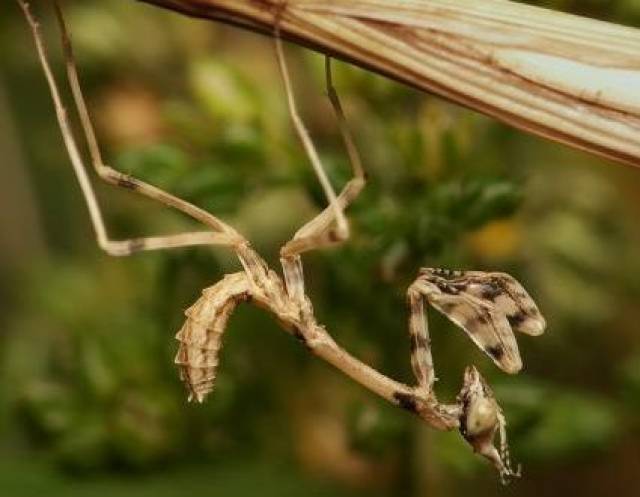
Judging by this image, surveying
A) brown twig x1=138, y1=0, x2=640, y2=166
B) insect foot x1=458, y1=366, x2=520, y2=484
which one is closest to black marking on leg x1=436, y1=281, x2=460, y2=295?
insect foot x1=458, y1=366, x2=520, y2=484

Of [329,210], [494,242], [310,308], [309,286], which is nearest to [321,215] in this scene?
[329,210]

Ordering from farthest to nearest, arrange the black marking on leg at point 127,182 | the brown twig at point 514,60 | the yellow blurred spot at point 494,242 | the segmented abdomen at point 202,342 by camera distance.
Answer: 1. the yellow blurred spot at point 494,242
2. the black marking on leg at point 127,182
3. the segmented abdomen at point 202,342
4. the brown twig at point 514,60

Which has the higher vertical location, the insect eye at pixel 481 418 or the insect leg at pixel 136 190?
the insect leg at pixel 136 190

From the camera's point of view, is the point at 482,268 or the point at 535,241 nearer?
the point at 482,268

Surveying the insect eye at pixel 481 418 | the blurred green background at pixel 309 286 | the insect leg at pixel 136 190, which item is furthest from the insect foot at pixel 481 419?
the insect leg at pixel 136 190

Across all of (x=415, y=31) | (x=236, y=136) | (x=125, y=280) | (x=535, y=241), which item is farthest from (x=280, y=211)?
(x=415, y=31)

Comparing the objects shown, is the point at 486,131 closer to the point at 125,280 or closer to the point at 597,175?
the point at 597,175

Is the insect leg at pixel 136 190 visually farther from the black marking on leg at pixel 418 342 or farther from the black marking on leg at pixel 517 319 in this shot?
the black marking on leg at pixel 517 319
